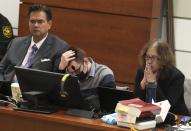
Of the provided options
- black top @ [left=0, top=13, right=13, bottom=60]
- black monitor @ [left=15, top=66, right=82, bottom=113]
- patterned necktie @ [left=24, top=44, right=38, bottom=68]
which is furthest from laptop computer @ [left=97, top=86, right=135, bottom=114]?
black top @ [left=0, top=13, right=13, bottom=60]

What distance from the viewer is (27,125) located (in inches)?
112

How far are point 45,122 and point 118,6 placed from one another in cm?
206

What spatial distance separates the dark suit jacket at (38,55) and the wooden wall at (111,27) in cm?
96

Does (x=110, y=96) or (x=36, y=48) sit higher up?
(x=36, y=48)

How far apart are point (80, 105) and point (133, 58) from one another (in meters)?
1.75

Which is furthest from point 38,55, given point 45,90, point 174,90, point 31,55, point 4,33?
point 4,33

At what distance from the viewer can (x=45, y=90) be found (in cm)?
284

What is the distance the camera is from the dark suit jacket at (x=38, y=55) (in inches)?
138

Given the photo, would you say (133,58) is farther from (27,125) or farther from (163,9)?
(27,125)

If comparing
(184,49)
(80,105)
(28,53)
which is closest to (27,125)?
(80,105)

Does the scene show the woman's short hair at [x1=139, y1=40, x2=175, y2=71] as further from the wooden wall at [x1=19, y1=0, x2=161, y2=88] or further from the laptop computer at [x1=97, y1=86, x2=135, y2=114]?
the wooden wall at [x1=19, y1=0, x2=161, y2=88]

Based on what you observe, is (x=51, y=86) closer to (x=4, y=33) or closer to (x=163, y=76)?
(x=163, y=76)

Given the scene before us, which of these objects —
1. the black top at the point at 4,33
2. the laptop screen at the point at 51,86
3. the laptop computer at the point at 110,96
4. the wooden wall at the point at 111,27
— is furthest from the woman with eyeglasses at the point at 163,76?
the black top at the point at 4,33

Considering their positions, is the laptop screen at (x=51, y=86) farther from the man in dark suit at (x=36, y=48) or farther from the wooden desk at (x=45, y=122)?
the man in dark suit at (x=36, y=48)
